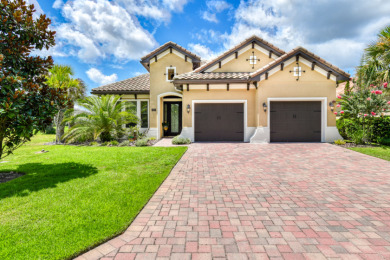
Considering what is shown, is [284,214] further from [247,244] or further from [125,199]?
[125,199]

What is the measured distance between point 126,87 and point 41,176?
11.1 m

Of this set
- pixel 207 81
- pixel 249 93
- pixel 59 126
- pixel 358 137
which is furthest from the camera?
pixel 59 126

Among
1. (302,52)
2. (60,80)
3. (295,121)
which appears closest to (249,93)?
(295,121)

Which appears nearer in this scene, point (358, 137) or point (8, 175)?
point (8, 175)

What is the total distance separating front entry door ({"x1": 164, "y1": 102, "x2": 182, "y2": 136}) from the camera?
15.0 meters

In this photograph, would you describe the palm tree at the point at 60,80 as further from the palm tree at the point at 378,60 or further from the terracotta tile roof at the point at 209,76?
the palm tree at the point at 378,60

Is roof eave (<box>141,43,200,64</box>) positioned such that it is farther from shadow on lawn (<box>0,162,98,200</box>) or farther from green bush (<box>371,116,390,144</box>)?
green bush (<box>371,116,390,144</box>)

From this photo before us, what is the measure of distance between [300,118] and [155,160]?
32.3 feet

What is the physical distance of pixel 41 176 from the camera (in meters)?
5.37

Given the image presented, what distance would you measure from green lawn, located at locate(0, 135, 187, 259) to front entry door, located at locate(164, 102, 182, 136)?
28.7ft

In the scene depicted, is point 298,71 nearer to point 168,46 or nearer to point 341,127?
point 341,127

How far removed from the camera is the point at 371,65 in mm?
12133

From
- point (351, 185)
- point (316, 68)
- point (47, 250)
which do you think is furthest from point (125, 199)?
point (316, 68)

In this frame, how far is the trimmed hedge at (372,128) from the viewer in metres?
10.3
